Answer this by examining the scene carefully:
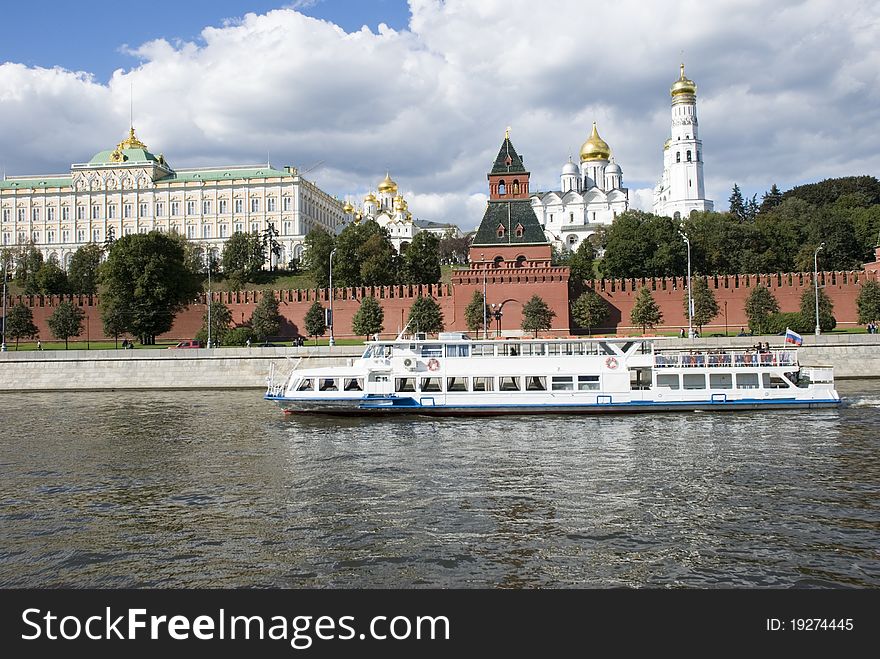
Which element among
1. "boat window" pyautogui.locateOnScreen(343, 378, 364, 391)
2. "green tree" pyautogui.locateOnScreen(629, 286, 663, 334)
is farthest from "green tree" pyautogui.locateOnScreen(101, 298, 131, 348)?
"green tree" pyautogui.locateOnScreen(629, 286, 663, 334)

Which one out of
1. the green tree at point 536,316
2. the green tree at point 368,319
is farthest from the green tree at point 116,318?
the green tree at point 536,316

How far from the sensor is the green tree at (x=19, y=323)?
61097 mm

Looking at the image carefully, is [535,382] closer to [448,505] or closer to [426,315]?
[448,505]

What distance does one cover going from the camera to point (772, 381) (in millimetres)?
30750

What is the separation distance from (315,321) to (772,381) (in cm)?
3784

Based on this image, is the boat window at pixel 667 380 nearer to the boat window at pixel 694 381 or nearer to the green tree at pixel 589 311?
the boat window at pixel 694 381

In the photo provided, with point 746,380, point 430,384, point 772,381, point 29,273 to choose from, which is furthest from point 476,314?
point 29,273

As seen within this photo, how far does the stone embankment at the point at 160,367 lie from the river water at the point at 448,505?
17.3 metres

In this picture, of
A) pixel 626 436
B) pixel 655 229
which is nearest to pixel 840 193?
pixel 655 229

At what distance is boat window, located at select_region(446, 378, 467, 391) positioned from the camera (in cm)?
3081

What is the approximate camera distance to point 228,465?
20328mm

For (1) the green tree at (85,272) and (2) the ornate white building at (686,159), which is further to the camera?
(2) the ornate white building at (686,159)
